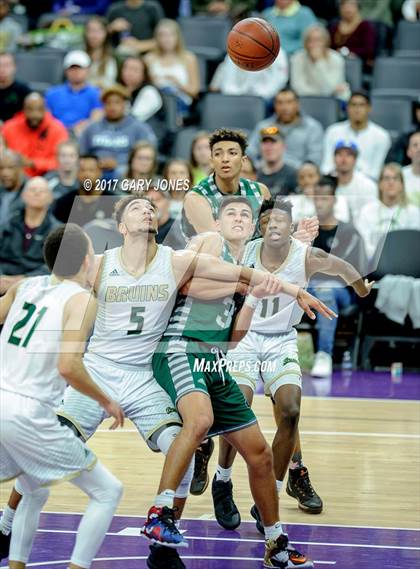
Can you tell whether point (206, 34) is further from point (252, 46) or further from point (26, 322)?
point (26, 322)

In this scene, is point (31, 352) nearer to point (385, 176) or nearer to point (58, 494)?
point (58, 494)

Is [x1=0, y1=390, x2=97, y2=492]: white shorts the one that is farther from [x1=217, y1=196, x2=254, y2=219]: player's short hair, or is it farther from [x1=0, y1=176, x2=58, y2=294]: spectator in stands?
[x1=0, y1=176, x2=58, y2=294]: spectator in stands

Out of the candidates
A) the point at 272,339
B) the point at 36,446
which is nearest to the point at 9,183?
the point at 272,339

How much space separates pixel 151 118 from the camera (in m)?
13.8

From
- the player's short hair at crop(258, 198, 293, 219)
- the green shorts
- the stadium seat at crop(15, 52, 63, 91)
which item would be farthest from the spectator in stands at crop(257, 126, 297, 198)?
the green shorts

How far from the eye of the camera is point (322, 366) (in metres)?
11.2

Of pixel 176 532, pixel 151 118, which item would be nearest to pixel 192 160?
pixel 151 118

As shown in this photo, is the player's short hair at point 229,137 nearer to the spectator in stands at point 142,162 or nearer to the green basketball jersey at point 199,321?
the green basketball jersey at point 199,321

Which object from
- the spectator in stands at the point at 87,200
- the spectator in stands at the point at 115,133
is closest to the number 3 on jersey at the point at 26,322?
the spectator in stands at the point at 87,200

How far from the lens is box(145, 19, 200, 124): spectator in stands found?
45.9 ft

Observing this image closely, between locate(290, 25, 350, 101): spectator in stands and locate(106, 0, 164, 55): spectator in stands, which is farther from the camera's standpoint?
locate(106, 0, 164, 55): spectator in stands

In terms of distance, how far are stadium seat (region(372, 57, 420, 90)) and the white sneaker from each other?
4289mm

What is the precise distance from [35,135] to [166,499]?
8230 millimetres

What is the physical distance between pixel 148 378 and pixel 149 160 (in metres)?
5.67
